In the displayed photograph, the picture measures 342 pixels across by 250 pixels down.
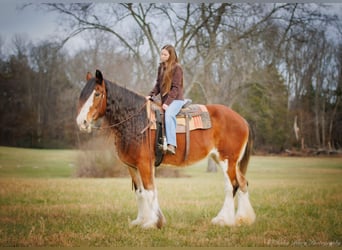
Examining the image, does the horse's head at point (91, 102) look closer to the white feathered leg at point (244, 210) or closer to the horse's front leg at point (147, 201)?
the horse's front leg at point (147, 201)

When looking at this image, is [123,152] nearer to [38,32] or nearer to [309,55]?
[38,32]

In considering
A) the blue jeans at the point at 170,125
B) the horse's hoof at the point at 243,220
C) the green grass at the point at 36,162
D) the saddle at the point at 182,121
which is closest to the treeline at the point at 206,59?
the green grass at the point at 36,162

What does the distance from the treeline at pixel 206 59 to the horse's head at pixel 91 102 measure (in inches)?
38.5

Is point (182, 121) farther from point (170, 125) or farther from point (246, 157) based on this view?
point (246, 157)

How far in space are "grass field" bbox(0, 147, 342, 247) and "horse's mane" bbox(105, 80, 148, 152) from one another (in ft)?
2.90

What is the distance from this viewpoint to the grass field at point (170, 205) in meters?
4.12

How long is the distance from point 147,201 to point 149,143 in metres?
0.58

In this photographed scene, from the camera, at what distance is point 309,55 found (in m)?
5.04

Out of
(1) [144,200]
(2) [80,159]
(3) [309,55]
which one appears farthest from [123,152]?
(3) [309,55]

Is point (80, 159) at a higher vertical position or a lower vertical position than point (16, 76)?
lower

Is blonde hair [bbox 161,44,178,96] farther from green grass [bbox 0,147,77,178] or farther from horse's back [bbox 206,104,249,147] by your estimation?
green grass [bbox 0,147,77,178]

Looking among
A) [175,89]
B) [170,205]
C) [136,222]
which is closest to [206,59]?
[175,89]

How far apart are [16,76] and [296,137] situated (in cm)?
355

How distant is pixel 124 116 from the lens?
13.1 feet
